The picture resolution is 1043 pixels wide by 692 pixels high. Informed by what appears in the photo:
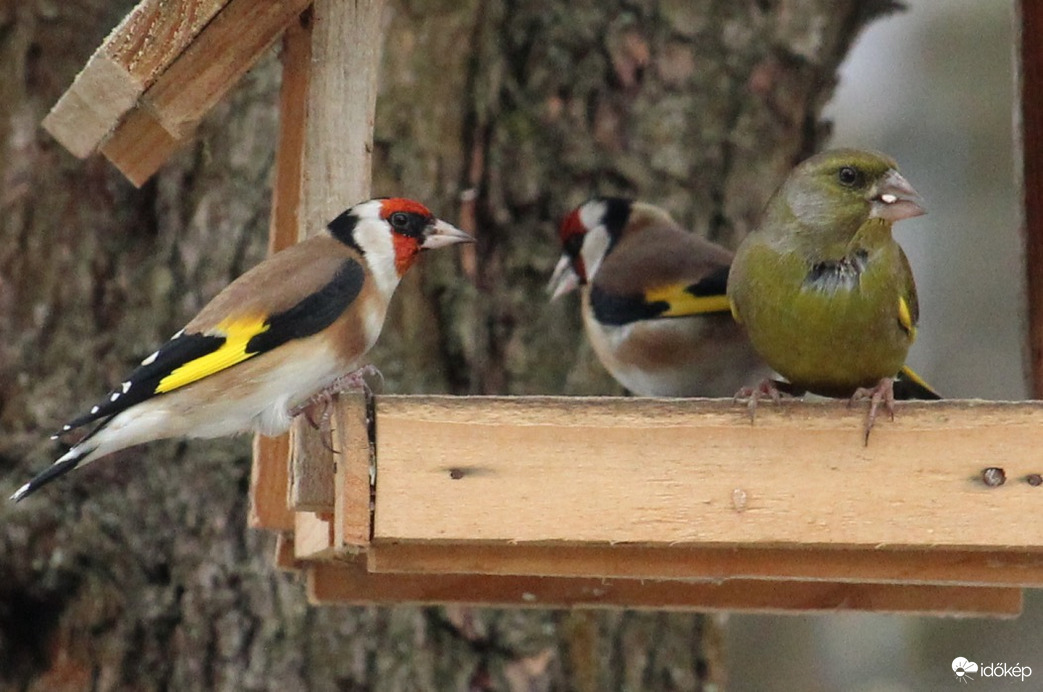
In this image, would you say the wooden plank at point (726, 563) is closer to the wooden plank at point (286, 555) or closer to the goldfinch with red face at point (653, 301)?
the wooden plank at point (286, 555)

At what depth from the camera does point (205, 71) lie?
2.88 m

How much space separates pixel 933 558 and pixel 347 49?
144 cm

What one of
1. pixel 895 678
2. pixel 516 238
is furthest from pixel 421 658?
pixel 895 678

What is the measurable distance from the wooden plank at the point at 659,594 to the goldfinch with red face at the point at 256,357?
14.7 inches

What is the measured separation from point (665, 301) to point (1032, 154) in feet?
3.23

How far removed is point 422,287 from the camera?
417 centimetres

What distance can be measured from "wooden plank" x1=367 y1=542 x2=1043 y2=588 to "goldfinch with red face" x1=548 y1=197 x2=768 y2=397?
1.19m

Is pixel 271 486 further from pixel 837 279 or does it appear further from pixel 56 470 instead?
pixel 837 279

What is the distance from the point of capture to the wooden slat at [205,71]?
9.32 feet

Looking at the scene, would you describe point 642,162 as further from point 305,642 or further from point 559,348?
point 305,642

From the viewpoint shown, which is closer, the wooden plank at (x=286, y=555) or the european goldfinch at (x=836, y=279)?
the european goldfinch at (x=836, y=279)

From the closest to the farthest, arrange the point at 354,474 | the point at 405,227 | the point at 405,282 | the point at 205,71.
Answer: the point at 354,474 < the point at 205,71 < the point at 405,227 < the point at 405,282

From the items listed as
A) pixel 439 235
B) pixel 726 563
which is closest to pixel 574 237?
pixel 439 235

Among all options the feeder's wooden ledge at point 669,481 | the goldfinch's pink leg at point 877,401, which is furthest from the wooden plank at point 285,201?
the goldfinch's pink leg at point 877,401
